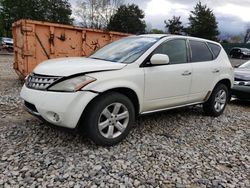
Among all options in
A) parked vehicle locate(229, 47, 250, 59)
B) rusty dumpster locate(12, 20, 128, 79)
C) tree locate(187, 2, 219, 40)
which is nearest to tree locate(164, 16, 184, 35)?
tree locate(187, 2, 219, 40)

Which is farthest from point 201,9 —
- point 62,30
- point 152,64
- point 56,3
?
point 152,64

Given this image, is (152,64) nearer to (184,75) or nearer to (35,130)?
(184,75)

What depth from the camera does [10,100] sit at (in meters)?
6.24

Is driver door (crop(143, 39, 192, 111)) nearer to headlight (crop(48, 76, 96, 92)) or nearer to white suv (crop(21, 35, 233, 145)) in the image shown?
white suv (crop(21, 35, 233, 145))

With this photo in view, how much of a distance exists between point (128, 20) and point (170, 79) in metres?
39.7

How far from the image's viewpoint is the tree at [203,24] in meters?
47.4

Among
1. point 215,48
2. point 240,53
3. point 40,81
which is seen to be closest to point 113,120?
point 40,81

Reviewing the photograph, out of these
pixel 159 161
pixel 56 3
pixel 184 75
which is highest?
pixel 56 3

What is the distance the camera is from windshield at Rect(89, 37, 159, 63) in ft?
14.1

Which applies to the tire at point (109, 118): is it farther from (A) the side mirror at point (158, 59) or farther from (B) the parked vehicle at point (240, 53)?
(B) the parked vehicle at point (240, 53)

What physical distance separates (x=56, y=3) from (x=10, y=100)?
3805 centimetres

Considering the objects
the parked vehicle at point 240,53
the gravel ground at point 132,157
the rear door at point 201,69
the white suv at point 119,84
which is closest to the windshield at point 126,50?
the white suv at point 119,84

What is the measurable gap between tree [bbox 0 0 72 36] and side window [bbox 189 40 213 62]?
123 feet

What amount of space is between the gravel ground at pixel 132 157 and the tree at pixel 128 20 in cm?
3751
